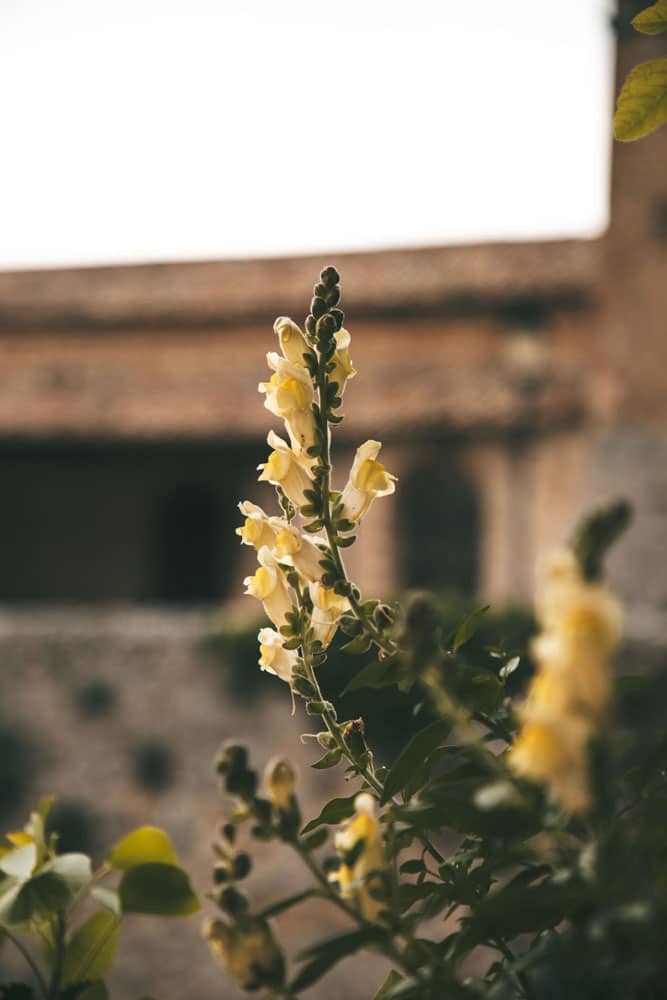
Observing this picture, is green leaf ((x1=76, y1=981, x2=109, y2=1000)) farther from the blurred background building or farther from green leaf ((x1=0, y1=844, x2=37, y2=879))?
the blurred background building

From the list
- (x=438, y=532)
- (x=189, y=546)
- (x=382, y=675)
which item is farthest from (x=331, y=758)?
(x=189, y=546)

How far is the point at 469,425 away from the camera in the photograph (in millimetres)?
8648

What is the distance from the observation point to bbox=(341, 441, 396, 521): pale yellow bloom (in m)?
0.88

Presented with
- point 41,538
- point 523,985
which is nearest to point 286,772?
point 523,985

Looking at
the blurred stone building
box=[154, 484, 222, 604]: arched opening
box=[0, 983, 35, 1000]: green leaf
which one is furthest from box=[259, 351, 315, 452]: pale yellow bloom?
box=[154, 484, 222, 604]: arched opening

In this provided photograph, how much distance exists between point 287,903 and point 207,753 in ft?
18.7

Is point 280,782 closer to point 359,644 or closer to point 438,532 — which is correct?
point 359,644

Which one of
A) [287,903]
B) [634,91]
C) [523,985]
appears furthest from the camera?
[634,91]

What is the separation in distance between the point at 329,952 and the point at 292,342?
445 millimetres

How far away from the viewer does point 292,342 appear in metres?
0.85

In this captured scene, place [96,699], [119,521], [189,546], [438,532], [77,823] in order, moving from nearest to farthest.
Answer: [77,823], [96,699], [438,532], [189,546], [119,521]

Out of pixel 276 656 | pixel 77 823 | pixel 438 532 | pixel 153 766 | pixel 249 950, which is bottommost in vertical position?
pixel 77 823

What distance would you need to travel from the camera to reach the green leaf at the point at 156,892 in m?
0.81

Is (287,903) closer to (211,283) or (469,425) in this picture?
(469,425)
